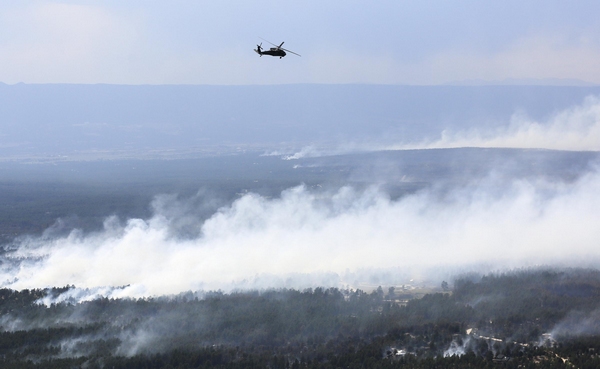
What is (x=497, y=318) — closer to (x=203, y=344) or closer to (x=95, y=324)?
(x=203, y=344)

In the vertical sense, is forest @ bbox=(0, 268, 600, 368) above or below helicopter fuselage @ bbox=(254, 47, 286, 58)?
below

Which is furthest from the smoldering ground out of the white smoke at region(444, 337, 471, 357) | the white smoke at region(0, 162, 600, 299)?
Answer: the white smoke at region(444, 337, 471, 357)

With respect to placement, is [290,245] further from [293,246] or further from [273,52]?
[273,52]

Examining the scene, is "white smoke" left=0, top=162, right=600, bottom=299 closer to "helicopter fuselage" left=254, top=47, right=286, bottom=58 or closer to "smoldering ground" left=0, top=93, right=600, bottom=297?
"smoldering ground" left=0, top=93, right=600, bottom=297

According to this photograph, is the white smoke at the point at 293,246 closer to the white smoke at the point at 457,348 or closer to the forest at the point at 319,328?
the forest at the point at 319,328

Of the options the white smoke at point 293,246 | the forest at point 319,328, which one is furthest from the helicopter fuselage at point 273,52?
the white smoke at point 293,246
